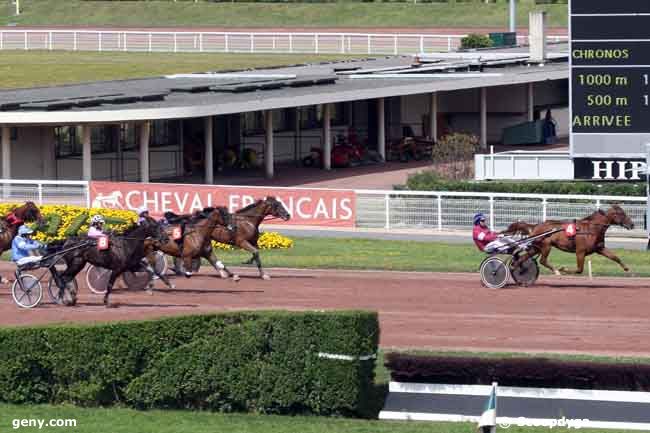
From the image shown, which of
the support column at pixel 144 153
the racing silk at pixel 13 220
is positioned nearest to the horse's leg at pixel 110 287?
the racing silk at pixel 13 220

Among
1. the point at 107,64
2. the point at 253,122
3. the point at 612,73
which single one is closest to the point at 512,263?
the point at 612,73

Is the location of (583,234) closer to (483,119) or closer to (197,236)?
(197,236)

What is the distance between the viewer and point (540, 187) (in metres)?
33.8

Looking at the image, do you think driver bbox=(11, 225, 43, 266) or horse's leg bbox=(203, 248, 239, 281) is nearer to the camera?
driver bbox=(11, 225, 43, 266)

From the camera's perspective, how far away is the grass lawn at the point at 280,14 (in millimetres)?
82875

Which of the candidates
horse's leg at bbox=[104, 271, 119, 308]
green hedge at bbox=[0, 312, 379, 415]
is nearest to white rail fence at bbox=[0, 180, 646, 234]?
horse's leg at bbox=[104, 271, 119, 308]

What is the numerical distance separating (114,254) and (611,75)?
1176 centimetres

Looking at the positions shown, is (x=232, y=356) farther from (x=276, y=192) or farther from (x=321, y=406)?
(x=276, y=192)

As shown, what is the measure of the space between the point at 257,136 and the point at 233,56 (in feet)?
66.1

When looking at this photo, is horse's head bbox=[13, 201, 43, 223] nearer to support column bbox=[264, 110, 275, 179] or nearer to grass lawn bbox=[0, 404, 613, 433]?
grass lawn bbox=[0, 404, 613, 433]

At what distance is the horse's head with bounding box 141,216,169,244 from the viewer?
2200 cm

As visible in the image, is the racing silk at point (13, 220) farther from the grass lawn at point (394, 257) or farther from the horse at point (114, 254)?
the grass lawn at point (394, 257)

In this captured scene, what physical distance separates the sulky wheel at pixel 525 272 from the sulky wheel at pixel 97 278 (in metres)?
6.16

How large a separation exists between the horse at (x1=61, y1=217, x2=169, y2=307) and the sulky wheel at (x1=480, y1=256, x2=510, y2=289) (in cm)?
527
